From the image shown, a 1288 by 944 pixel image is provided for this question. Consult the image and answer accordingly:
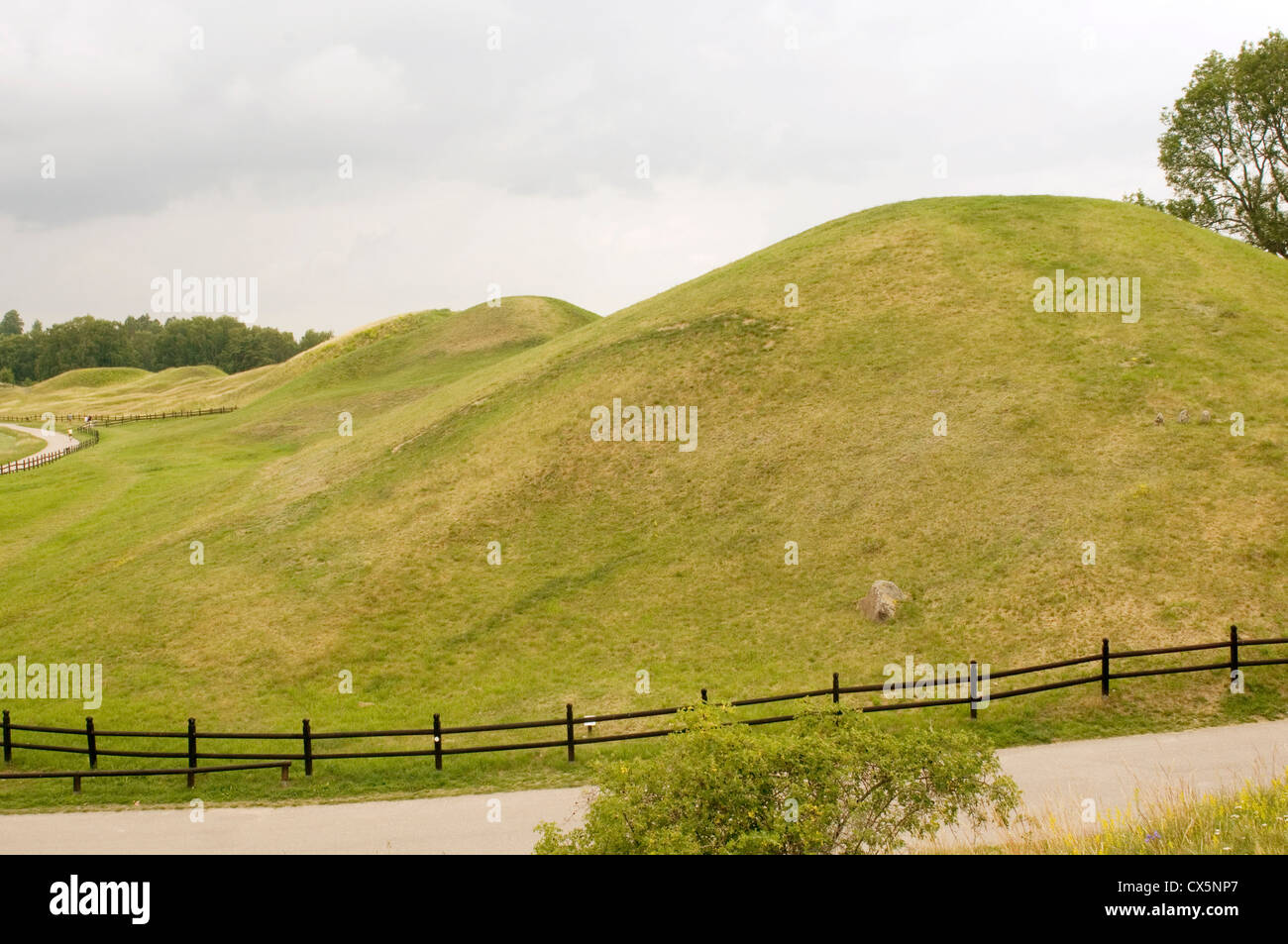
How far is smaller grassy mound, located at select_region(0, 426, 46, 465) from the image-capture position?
70050mm

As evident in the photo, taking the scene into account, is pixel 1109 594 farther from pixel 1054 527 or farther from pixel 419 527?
pixel 419 527

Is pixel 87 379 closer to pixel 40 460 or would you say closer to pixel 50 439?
pixel 50 439

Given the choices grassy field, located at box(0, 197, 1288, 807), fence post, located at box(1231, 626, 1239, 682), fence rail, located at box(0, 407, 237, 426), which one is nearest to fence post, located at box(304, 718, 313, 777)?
grassy field, located at box(0, 197, 1288, 807)

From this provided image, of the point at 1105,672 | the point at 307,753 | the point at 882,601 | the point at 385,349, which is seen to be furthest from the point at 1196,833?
the point at 385,349

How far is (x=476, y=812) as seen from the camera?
58.9 feet

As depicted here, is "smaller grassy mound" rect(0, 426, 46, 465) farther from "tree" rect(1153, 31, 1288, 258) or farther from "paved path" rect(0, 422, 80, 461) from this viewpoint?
"tree" rect(1153, 31, 1288, 258)

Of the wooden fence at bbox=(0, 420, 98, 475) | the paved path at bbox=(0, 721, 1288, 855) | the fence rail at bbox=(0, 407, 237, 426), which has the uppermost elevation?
the fence rail at bbox=(0, 407, 237, 426)

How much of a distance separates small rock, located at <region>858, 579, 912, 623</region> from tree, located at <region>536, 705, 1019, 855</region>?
1535 centimetres

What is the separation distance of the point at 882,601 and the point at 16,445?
81.3 meters

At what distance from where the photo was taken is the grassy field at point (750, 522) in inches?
1014

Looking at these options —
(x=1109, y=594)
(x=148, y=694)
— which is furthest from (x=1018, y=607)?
(x=148, y=694)
